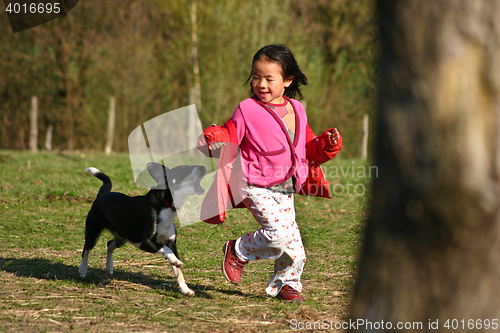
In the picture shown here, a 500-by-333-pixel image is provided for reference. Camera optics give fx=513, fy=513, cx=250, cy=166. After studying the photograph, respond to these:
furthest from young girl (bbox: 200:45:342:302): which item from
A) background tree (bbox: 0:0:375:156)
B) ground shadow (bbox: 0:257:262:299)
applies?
background tree (bbox: 0:0:375:156)

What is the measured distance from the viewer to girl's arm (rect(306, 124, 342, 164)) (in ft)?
13.1

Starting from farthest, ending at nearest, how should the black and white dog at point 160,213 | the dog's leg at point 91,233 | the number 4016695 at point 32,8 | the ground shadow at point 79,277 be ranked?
the number 4016695 at point 32,8, the dog's leg at point 91,233, the ground shadow at point 79,277, the black and white dog at point 160,213

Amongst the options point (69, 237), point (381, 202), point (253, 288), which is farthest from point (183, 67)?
point (381, 202)

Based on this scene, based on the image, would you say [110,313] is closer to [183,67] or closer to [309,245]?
[309,245]

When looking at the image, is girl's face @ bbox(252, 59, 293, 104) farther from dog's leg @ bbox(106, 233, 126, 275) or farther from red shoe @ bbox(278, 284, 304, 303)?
dog's leg @ bbox(106, 233, 126, 275)

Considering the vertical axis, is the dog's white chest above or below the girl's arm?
below

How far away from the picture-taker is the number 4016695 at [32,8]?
18.7 meters

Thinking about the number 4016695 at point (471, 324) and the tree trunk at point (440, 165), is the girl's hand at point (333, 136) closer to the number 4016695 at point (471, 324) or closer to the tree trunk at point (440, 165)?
the tree trunk at point (440, 165)

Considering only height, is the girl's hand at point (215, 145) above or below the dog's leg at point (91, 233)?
above

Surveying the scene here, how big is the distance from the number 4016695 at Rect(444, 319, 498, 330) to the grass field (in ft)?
1.95

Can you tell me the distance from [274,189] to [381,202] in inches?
74.9

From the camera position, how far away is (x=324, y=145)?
402 centimetres

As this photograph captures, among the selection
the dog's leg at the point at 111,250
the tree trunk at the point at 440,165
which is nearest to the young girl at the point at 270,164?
the dog's leg at the point at 111,250

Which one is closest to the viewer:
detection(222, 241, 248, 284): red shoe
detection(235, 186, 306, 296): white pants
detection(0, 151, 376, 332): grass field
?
detection(0, 151, 376, 332): grass field
